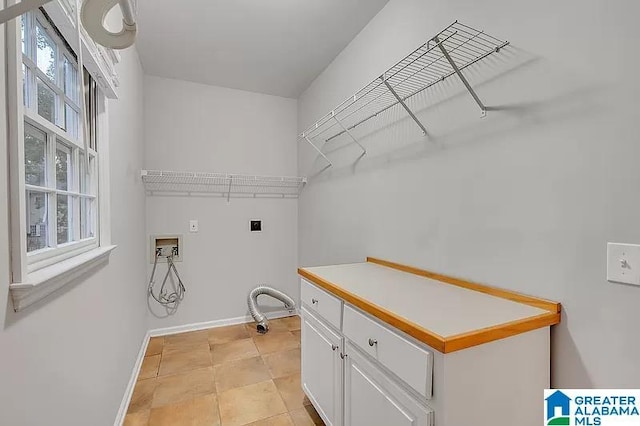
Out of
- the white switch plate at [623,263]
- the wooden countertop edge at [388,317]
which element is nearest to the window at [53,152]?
the wooden countertop edge at [388,317]

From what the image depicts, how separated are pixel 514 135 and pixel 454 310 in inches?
29.7

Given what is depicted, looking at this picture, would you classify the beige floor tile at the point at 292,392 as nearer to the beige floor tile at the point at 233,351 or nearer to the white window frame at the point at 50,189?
the beige floor tile at the point at 233,351

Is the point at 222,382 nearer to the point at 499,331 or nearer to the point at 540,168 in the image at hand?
the point at 499,331

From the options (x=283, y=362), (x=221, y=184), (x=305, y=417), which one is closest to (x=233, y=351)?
(x=283, y=362)

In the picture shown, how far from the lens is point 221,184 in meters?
3.21

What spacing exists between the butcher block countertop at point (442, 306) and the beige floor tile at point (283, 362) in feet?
3.42

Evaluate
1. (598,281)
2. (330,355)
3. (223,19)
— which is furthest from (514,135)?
(223,19)

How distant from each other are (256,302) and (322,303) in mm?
1864

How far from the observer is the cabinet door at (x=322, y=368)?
4.78 ft

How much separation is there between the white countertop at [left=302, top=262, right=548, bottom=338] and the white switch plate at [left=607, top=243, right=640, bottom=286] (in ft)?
0.83

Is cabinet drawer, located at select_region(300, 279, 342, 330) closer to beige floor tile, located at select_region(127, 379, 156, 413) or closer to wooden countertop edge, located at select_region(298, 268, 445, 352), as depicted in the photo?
wooden countertop edge, located at select_region(298, 268, 445, 352)

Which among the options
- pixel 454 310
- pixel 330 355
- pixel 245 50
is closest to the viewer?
pixel 454 310

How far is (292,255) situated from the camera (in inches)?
140

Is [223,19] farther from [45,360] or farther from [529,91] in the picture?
[45,360]
